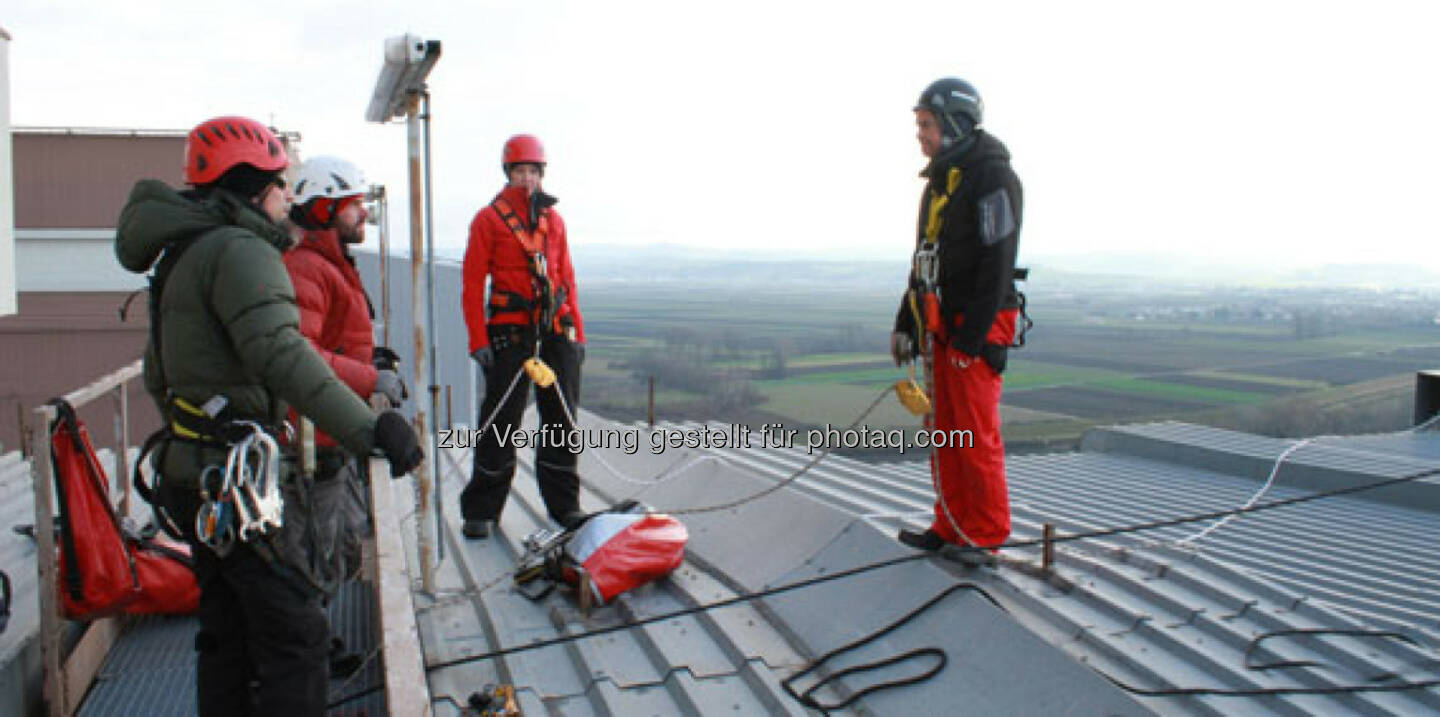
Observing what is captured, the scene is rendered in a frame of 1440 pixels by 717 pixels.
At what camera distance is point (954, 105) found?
4.48 m

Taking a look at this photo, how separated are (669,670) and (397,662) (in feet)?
5.72

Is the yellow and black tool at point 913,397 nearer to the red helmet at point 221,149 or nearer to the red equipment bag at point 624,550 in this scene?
the red equipment bag at point 624,550

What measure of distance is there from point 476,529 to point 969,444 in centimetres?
277

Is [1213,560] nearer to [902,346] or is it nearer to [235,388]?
[902,346]

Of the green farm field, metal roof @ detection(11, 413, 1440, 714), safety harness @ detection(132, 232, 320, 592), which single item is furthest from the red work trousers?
the green farm field

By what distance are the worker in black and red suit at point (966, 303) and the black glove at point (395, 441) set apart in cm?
246

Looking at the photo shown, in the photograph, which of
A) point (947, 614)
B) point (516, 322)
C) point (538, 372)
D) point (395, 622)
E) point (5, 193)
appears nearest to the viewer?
point (395, 622)

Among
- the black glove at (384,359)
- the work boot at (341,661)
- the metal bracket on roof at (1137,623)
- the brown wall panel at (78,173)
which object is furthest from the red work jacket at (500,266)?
the brown wall panel at (78,173)

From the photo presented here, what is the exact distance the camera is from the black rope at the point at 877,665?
3672 mm

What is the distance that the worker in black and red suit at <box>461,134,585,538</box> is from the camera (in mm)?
5512

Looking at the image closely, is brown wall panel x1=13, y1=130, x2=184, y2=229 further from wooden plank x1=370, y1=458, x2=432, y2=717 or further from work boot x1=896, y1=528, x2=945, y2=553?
wooden plank x1=370, y1=458, x2=432, y2=717

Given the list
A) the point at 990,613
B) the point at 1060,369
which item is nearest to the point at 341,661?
the point at 990,613

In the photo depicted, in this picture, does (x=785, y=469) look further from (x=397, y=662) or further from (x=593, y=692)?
(x=397, y=662)

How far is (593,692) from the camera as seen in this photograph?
383cm
